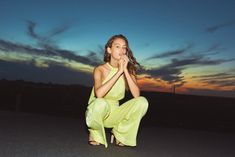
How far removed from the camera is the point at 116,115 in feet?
16.8

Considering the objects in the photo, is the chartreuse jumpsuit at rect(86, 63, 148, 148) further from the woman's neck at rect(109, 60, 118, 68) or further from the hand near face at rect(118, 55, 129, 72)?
the hand near face at rect(118, 55, 129, 72)

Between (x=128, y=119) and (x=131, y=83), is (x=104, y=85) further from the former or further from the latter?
(x=128, y=119)

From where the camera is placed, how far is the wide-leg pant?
4.79 metres

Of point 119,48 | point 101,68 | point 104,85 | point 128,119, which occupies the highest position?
point 119,48

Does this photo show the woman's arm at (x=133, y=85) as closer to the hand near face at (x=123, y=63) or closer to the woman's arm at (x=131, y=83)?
the woman's arm at (x=131, y=83)

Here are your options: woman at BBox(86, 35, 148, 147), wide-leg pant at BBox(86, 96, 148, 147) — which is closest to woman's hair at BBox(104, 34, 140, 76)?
woman at BBox(86, 35, 148, 147)

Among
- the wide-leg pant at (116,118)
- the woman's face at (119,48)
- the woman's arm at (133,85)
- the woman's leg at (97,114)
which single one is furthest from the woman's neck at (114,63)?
the woman's leg at (97,114)

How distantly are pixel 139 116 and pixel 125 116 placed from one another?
196mm

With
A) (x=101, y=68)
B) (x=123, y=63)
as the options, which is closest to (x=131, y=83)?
(x=123, y=63)

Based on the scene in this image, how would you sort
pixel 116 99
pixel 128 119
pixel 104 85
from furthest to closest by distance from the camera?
pixel 116 99 < pixel 128 119 < pixel 104 85

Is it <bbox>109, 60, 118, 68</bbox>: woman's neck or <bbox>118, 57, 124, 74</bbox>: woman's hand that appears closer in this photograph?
<bbox>118, 57, 124, 74</bbox>: woman's hand

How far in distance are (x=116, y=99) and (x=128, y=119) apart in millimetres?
341

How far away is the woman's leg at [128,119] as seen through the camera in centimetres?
497

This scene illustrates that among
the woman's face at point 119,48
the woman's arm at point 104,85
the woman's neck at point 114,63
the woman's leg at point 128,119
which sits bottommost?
the woman's leg at point 128,119
